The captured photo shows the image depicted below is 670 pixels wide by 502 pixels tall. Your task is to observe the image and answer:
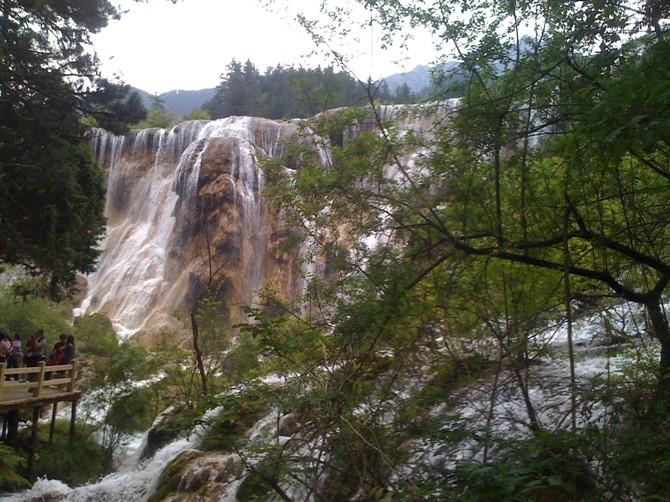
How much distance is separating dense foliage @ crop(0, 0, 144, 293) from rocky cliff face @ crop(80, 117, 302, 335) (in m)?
12.7

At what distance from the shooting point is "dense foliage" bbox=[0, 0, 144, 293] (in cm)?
1091

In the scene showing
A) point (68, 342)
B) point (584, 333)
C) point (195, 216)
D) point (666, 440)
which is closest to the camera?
point (666, 440)

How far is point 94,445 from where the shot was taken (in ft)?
49.0

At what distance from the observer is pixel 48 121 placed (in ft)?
38.0

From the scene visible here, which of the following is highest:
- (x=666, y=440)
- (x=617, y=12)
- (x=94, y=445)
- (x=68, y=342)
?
(x=617, y=12)

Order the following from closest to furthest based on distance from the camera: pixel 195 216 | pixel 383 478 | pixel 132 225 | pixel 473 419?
pixel 383 478 < pixel 473 419 < pixel 195 216 < pixel 132 225

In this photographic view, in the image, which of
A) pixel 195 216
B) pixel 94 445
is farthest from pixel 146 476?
pixel 195 216

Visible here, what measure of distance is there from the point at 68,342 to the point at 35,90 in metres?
6.15

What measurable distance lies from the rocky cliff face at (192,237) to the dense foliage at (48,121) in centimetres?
1270

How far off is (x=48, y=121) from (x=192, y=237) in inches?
702

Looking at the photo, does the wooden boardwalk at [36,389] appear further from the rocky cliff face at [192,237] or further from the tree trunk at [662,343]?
the tree trunk at [662,343]

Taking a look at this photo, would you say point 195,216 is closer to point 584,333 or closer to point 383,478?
point 584,333

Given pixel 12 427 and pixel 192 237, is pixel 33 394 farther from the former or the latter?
pixel 192 237

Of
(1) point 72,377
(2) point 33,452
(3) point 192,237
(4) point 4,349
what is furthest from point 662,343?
(3) point 192,237
